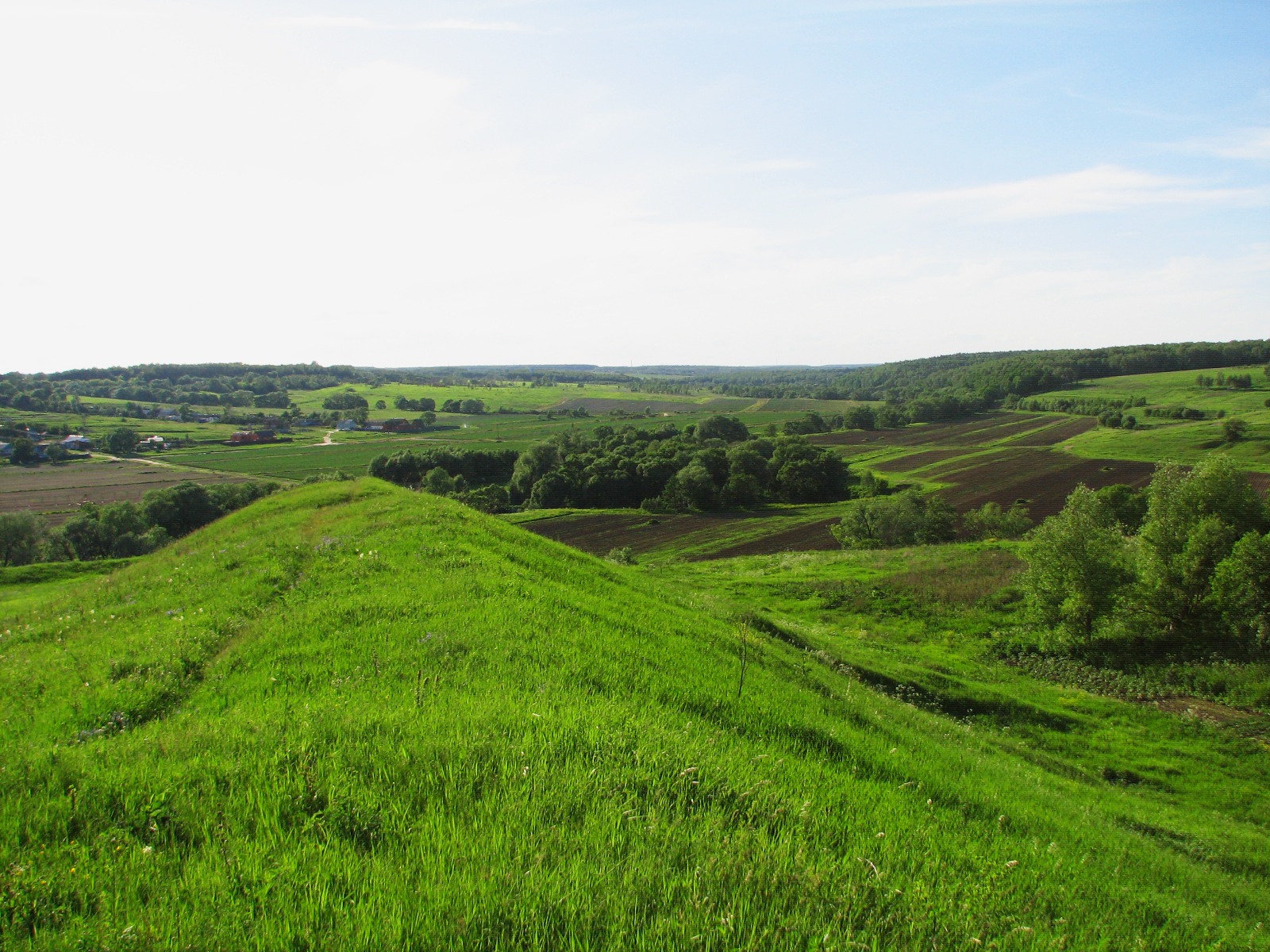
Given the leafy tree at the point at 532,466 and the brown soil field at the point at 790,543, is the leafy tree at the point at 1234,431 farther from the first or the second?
the leafy tree at the point at 532,466

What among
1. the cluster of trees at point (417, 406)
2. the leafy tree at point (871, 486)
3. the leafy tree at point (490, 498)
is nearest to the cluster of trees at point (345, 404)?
the cluster of trees at point (417, 406)

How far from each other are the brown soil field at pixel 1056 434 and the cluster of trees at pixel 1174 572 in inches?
3522

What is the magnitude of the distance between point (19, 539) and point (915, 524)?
9036 centimetres

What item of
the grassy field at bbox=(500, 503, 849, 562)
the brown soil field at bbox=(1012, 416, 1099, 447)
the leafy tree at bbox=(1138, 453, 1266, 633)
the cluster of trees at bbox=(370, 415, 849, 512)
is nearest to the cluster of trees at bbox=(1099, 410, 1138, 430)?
the brown soil field at bbox=(1012, 416, 1099, 447)

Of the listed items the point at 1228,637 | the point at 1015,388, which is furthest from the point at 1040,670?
the point at 1015,388

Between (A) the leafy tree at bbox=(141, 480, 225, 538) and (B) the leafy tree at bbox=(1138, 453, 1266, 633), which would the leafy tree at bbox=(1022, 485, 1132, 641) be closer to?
(B) the leafy tree at bbox=(1138, 453, 1266, 633)

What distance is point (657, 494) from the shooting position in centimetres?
9575

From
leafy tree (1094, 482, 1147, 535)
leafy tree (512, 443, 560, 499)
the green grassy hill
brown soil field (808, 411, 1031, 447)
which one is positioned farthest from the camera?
brown soil field (808, 411, 1031, 447)

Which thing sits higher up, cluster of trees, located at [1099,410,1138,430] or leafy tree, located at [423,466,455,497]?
cluster of trees, located at [1099,410,1138,430]

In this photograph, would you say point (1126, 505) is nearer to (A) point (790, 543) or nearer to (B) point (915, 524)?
(B) point (915, 524)

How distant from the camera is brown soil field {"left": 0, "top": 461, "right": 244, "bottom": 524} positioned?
73.0m

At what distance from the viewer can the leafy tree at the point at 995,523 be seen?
61.5 metres

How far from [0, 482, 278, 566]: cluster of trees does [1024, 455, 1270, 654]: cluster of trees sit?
65.3 meters

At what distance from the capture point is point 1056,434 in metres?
118
